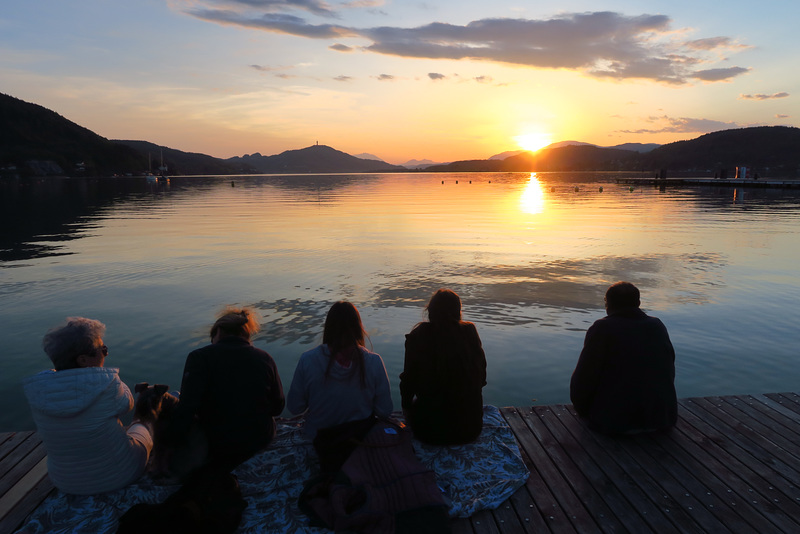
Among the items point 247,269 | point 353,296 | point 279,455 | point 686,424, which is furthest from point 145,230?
point 686,424

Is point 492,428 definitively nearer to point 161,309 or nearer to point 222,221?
point 161,309

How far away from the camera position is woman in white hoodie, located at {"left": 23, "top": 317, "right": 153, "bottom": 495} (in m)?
3.79

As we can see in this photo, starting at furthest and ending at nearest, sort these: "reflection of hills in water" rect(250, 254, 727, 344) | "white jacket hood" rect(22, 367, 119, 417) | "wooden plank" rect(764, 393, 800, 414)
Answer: "reflection of hills in water" rect(250, 254, 727, 344), "wooden plank" rect(764, 393, 800, 414), "white jacket hood" rect(22, 367, 119, 417)

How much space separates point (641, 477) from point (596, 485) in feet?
1.65

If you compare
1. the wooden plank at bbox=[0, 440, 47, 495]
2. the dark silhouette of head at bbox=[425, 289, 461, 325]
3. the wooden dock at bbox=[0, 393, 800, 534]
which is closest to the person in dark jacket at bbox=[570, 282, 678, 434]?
the wooden dock at bbox=[0, 393, 800, 534]

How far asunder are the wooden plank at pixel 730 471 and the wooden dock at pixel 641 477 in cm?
1

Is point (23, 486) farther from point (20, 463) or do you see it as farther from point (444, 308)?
point (444, 308)

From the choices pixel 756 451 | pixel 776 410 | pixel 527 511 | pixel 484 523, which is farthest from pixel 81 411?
pixel 776 410

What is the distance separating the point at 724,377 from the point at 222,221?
33281 millimetres

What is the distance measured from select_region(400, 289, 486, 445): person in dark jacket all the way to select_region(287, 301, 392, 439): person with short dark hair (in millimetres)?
397

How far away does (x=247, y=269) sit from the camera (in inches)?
718

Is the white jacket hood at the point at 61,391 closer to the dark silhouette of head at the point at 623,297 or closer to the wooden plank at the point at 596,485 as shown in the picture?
the wooden plank at the point at 596,485

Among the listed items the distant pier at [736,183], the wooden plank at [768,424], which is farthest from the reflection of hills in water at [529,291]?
the distant pier at [736,183]

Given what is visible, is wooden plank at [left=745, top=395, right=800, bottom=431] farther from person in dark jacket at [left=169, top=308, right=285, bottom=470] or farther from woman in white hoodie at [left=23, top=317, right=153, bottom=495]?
woman in white hoodie at [left=23, top=317, right=153, bottom=495]
